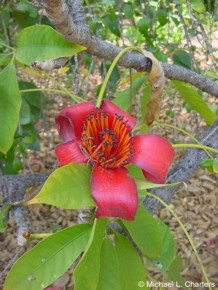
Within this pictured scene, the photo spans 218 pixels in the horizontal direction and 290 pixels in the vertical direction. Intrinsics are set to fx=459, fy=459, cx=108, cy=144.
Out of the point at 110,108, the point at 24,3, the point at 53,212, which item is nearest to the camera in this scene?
the point at 110,108

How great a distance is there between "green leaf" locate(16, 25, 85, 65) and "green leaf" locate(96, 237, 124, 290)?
27cm

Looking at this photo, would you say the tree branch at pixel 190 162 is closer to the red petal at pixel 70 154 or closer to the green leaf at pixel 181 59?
the red petal at pixel 70 154

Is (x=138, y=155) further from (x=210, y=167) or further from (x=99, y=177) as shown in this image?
(x=210, y=167)

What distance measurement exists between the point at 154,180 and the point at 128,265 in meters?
0.16

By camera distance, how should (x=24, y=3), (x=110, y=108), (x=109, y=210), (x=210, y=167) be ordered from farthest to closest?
(x=24, y=3)
(x=210, y=167)
(x=110, y=108)
(x=109, y=210)

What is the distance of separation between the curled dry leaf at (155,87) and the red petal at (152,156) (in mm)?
101

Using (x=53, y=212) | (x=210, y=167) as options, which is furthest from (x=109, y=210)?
(x=53, y=212)

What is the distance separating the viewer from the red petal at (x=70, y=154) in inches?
22.9

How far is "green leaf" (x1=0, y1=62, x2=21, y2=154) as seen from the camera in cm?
67

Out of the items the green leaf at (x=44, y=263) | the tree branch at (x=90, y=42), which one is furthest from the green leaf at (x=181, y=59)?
the green leaf at (x=44, y=263)

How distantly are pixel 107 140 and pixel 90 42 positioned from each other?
0.45ft

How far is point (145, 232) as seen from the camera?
683mm

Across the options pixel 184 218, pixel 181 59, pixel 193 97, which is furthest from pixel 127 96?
pixel 184 218

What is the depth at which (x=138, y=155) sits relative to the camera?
1.99 feet
